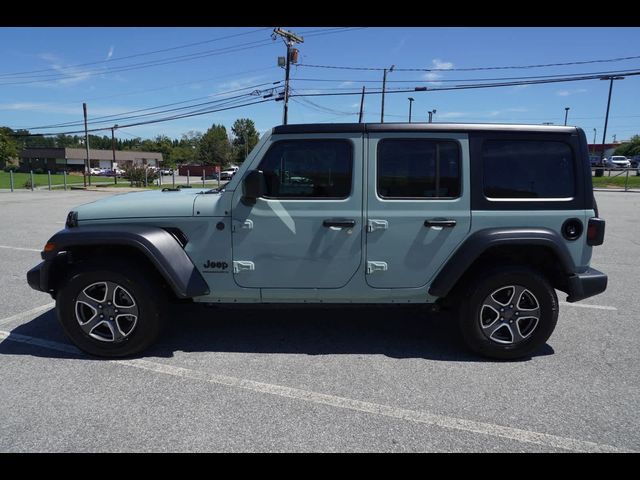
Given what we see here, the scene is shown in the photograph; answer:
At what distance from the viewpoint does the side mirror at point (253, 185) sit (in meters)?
3.40

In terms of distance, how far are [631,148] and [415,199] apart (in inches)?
4034

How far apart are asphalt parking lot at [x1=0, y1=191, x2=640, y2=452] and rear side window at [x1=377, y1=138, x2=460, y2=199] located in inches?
54.5

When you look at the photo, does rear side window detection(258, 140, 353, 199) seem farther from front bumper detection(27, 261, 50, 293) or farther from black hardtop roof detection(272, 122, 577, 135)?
front bumper detection(27, 261, 50, 293)

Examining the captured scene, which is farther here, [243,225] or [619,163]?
[619,163]

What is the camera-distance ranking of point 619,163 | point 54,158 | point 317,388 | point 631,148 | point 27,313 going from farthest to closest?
point 54,158 < point 631,148 < point 619,163 < point 27,313 < point 317,388

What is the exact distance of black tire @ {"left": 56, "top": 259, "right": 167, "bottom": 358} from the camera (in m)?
3.54

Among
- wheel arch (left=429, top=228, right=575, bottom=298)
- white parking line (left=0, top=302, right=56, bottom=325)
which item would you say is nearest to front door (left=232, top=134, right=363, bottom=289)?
wheel arch (left=429, top=228, right=575, bottom=298)

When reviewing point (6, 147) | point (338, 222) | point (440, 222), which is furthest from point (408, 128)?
point (6, 147)

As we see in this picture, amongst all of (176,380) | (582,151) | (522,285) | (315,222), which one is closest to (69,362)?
(176,380)

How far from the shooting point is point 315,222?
3.54 meters

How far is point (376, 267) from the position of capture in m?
3.61

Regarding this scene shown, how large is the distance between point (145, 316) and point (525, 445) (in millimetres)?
2872

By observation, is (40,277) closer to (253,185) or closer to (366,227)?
(253,185)
